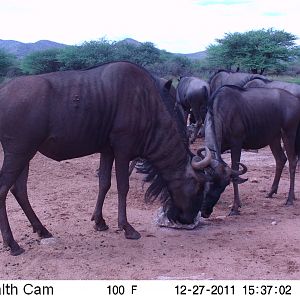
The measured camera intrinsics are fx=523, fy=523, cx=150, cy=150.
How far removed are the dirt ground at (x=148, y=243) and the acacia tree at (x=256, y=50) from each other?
68.5 feet

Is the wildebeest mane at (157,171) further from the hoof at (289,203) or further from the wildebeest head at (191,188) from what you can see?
the hoof at (289,203)

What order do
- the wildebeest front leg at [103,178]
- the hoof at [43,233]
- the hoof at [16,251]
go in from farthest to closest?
the wildebeest front leg at [103,178] → the hoof at [43,233] → the hoof at [16,251]

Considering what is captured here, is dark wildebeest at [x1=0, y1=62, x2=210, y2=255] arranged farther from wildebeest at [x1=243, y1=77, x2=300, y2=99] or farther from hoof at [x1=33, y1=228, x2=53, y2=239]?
wildebeest at [x1=243, y1=77, x2=300, y2=99]

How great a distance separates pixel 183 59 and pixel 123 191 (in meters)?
34.9

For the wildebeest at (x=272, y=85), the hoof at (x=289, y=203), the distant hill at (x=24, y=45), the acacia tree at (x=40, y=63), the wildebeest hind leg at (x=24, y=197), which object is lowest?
the distant hill at (x=24, y=45)

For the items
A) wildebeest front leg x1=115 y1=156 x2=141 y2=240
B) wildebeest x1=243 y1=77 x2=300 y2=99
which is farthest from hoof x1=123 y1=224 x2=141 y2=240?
wildebeest x1=243 y1=77 x2=300 y2=99

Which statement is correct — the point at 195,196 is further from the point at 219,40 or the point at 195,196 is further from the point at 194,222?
the point at 219,40

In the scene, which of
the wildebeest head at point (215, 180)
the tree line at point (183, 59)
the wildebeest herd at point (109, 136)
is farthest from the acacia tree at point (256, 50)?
the wildebeest herd at point (109, 136)

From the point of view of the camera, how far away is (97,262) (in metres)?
5.37

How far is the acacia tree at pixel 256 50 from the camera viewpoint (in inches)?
1126

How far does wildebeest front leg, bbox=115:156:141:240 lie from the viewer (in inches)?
236

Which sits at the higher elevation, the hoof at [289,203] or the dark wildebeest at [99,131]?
the dark wildebeest at [99,131]

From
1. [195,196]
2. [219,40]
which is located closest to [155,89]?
[195,196]
